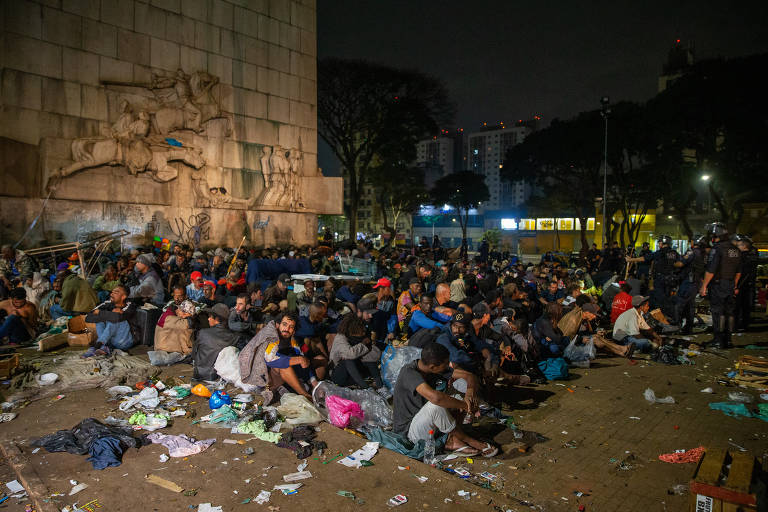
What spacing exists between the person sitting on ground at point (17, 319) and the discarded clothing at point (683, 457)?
32.0 feet

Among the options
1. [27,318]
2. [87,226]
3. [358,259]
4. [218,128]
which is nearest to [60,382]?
[27,318]

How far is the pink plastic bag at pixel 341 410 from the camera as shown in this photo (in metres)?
5.38

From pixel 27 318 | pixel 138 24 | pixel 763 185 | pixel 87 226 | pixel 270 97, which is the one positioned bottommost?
pixel 27 318

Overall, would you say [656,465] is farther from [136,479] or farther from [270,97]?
[270,97]

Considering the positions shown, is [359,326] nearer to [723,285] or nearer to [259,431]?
[259,431]

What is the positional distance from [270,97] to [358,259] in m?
7.67

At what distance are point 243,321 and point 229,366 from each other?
1.10 m

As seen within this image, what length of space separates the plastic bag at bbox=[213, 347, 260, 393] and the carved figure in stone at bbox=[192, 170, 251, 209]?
11.7m

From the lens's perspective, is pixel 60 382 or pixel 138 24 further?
pixel 138 24

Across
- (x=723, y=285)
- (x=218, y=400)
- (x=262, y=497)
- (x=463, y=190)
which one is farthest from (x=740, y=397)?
(x=463, y=190)

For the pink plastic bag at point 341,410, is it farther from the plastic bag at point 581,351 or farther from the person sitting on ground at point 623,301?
the person sitting on ground at point 623,301

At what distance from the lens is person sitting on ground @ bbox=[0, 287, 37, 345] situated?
8.28 m

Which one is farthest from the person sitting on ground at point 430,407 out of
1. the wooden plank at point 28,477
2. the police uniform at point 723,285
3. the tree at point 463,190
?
the tree at point 463,190

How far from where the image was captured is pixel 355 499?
3.91m
